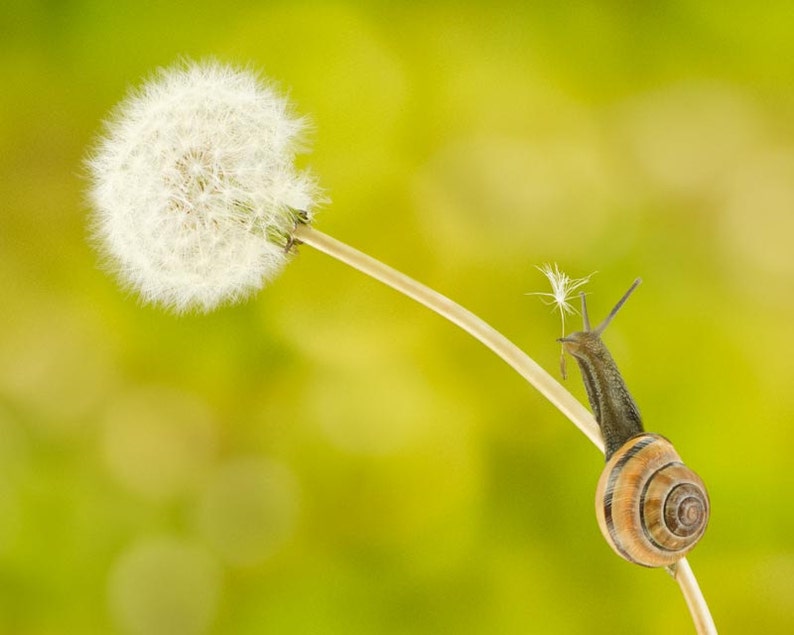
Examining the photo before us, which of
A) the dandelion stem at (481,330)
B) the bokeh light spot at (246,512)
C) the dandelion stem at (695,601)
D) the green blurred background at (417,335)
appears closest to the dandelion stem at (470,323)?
the dandelion stem at (481,330)

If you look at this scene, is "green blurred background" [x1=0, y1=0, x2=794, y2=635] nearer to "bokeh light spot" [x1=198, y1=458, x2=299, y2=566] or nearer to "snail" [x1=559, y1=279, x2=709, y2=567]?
"bokeh light spot" [x1=198, y1=458, x2=299, y2=566]

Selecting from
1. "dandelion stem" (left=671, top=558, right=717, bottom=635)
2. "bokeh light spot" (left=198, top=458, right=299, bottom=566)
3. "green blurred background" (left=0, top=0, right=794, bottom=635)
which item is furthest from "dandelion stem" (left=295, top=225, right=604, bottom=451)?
"bokeh light spot" (left=198, top=458, right=299, bottom=566)

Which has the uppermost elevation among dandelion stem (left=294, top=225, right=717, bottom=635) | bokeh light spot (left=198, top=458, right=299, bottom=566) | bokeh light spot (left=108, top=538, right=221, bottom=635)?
bokeh light spot (left=198, top=458, right=299, bottom=566)

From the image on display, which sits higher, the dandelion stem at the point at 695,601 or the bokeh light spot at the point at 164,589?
the bokeh light spot at the point at 164,589

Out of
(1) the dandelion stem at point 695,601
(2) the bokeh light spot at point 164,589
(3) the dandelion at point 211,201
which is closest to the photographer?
(1) the dandelion stem at point 695,601

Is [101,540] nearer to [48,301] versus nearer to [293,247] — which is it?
[48,301]

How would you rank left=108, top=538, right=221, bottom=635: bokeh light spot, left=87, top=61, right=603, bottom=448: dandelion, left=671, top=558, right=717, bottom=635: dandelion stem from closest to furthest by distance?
left=671, top=558, right=717, bottom=635: dandelion stem, left=87, top=61, right=603, bottom=448: dandelion, left=108, top=538, right=221, bottom=635: bokeh light spot

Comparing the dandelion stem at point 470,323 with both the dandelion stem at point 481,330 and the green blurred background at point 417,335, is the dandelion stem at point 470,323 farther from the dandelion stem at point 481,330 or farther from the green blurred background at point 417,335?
the green blurred background at point 417,335

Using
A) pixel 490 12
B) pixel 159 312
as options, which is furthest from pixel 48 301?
pixel 490 12
